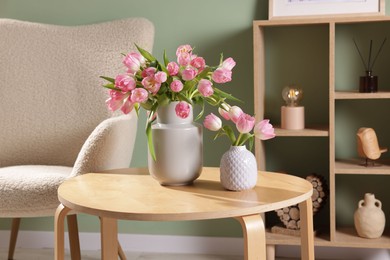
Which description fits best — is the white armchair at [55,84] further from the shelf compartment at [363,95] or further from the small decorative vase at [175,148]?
the small decorative vase at [175,148]

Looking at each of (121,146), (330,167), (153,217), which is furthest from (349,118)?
(153,217)

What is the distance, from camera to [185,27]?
291 centimetres

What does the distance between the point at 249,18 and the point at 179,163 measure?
117 cm

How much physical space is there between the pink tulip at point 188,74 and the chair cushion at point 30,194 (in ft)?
2.24

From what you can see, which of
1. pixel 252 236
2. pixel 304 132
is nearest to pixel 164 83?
pixel 252 236

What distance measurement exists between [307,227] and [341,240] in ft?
2.58

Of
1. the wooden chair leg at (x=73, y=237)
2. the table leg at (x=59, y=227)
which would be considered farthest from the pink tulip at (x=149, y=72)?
the wooden chair leg at (x=73, y=237)

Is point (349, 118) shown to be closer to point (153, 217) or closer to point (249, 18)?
point (249, 18)

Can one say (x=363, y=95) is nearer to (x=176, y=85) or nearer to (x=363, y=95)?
(x=363, y=95)

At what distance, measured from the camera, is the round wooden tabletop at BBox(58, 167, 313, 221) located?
1.59m

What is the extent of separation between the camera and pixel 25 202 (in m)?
2.26

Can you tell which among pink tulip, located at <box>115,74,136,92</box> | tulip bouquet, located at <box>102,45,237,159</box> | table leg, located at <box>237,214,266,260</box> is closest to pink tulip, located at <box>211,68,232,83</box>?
tulip bouquet, located at <box>102,45,237,159</box>

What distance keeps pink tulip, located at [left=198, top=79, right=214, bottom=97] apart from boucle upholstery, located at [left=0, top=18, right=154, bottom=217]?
0.95 m

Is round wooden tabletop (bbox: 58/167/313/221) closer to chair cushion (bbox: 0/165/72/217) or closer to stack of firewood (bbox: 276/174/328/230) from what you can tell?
chair cushion (bbox: 0/165/72/217)
